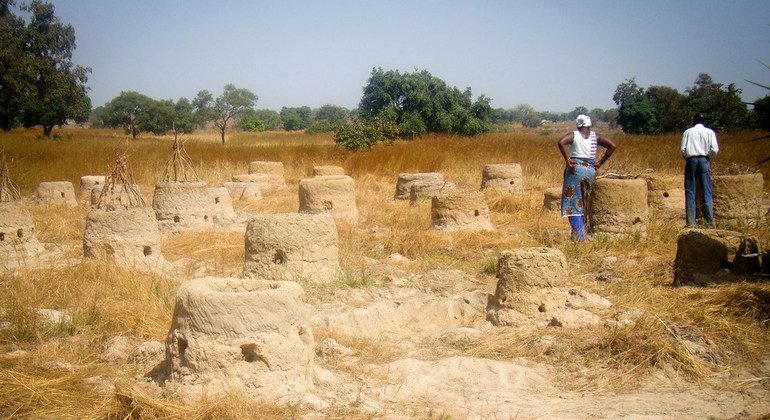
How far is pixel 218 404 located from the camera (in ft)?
12.4

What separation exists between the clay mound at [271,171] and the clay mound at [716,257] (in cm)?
1157

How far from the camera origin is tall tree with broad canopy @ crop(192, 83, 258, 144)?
156ft

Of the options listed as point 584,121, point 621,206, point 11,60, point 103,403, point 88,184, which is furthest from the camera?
point 11,60

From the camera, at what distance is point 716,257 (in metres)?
6.49

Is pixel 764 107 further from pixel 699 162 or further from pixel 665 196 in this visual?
pixel 665 196

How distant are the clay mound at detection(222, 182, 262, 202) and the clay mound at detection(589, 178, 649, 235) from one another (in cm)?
795

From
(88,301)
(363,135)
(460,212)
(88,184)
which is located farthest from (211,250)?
Answer: (363,135)

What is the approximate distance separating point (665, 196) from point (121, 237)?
8390 millimetres

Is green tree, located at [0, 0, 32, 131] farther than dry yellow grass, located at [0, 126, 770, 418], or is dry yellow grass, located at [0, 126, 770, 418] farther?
green tree, located at [0, 0, 32, 131]

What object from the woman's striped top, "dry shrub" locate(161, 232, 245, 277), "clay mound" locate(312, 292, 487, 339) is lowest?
"clay mound" locate(312, 292, 487, 339)

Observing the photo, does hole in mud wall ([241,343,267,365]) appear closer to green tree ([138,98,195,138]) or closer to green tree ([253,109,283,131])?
green tree ([138,98,195,138])

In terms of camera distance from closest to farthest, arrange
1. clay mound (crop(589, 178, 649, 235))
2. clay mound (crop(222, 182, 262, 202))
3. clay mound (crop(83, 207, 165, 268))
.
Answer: clay mound (crop(83, 207, 165, 268)) < clay mound (crop(589, 178, 649, 235)) < clay mound (crop(222, 182, 262, 202))

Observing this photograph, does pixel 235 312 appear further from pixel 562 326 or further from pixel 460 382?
pixel 562 326

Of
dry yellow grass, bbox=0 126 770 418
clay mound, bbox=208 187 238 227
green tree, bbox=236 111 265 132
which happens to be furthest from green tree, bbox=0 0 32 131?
green tree, bbox=236 111 265 132
